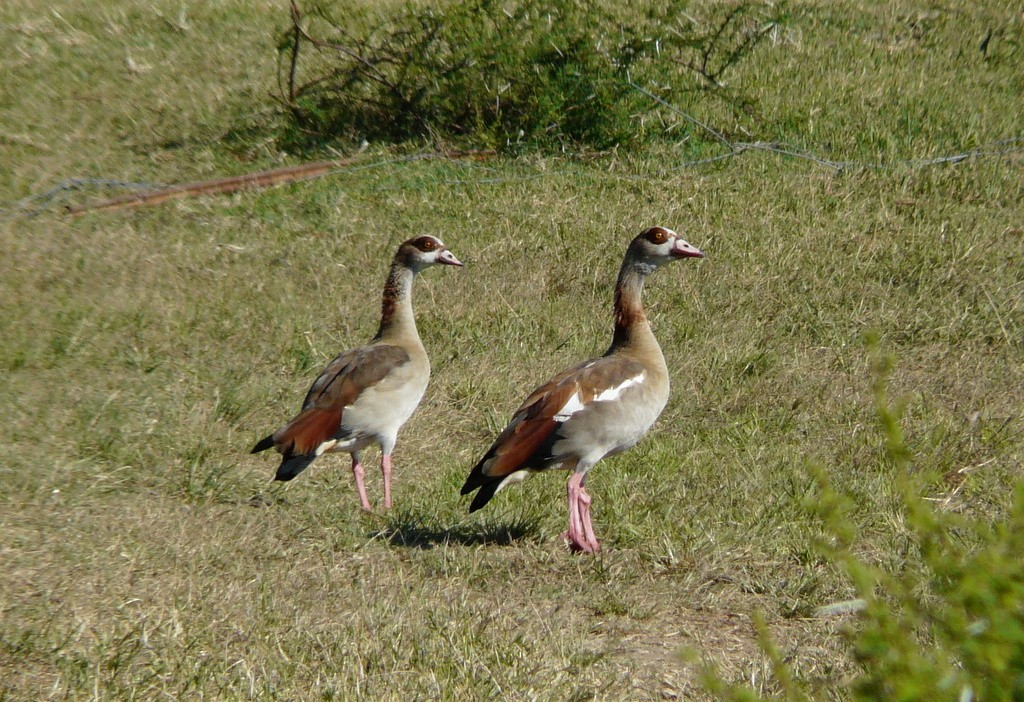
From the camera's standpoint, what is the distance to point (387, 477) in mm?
6164

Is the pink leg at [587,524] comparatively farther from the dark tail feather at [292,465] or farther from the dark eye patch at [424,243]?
the dark eye patch at [424,243]

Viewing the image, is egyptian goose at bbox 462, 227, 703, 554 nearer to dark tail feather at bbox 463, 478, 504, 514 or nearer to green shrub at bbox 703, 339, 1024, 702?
dark tail feather at bbox 463, 478, 504, 514

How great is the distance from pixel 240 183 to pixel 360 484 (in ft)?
16.3

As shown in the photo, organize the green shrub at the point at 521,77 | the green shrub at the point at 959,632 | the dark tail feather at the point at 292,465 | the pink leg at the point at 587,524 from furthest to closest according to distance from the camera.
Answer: the green shrub at the point at 521,77 → the dark tail feather at the point at 292,465 → the pink leg at the point at 587,524 → the green shrub at the point at 959,632

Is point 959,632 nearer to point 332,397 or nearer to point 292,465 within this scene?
point 292,465

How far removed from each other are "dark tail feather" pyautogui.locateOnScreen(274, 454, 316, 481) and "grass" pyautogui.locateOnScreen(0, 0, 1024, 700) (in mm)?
157

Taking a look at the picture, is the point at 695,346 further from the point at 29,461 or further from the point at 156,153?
the point at 156,153

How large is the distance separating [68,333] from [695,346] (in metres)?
3.72

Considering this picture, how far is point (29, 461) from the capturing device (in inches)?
238

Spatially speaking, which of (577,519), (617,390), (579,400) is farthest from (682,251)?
(577,519)

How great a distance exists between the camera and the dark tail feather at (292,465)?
583 centimetres

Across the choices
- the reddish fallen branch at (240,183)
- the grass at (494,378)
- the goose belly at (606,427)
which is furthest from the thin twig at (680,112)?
the goose belly at (606,427)

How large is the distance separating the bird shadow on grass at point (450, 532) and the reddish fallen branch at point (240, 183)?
212 inches

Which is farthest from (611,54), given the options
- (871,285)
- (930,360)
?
(930,360)
